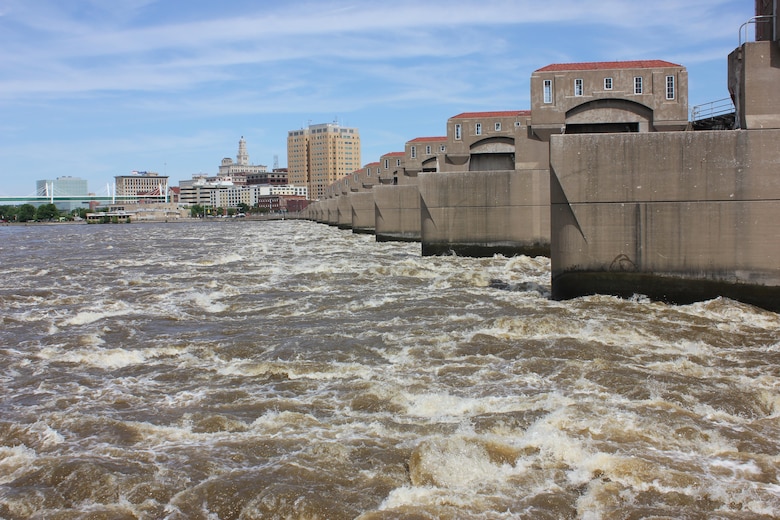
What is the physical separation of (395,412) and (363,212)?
59477mm

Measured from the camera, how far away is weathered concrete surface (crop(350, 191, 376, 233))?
2652 inches

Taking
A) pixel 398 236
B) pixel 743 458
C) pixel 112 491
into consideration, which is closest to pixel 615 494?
pixel 743 458

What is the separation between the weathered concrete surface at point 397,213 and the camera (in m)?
49.1

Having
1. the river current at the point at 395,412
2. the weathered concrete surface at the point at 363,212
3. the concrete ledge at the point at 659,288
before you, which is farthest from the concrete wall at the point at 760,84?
the weathered concrete surface at the point at 363,212

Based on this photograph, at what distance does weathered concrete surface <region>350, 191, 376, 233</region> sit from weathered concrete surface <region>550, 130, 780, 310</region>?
161ft

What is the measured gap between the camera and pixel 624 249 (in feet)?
58.5

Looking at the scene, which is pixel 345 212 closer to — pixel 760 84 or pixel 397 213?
pixel 397 213

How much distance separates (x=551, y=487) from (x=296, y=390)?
15.6 feet

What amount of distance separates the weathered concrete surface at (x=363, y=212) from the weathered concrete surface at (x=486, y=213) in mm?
32376

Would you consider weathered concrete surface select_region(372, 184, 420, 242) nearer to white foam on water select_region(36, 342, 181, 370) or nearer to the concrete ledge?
the concrete ledge

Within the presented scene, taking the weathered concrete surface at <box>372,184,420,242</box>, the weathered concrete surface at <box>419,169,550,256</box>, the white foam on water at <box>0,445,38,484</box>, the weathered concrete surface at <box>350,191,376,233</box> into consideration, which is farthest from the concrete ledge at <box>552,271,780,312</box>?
the weathered concrete surface at <box>350,191,376,233</box>

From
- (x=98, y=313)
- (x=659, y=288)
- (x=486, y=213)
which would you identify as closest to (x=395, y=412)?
(x=659, y=288)

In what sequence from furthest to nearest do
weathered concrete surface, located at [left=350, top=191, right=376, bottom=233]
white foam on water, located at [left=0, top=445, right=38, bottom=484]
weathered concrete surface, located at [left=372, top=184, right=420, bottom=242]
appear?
1. weathered concrete surface, located at [left=350, top=191, right=376, bottom=233]
2. weathered concrete surface, located at [left=372, top=184, right=420, bottom=242]
3. white foam on water, located at [left=0, top=445, right=38, bottom=484]

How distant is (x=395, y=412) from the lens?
31.1 feet
